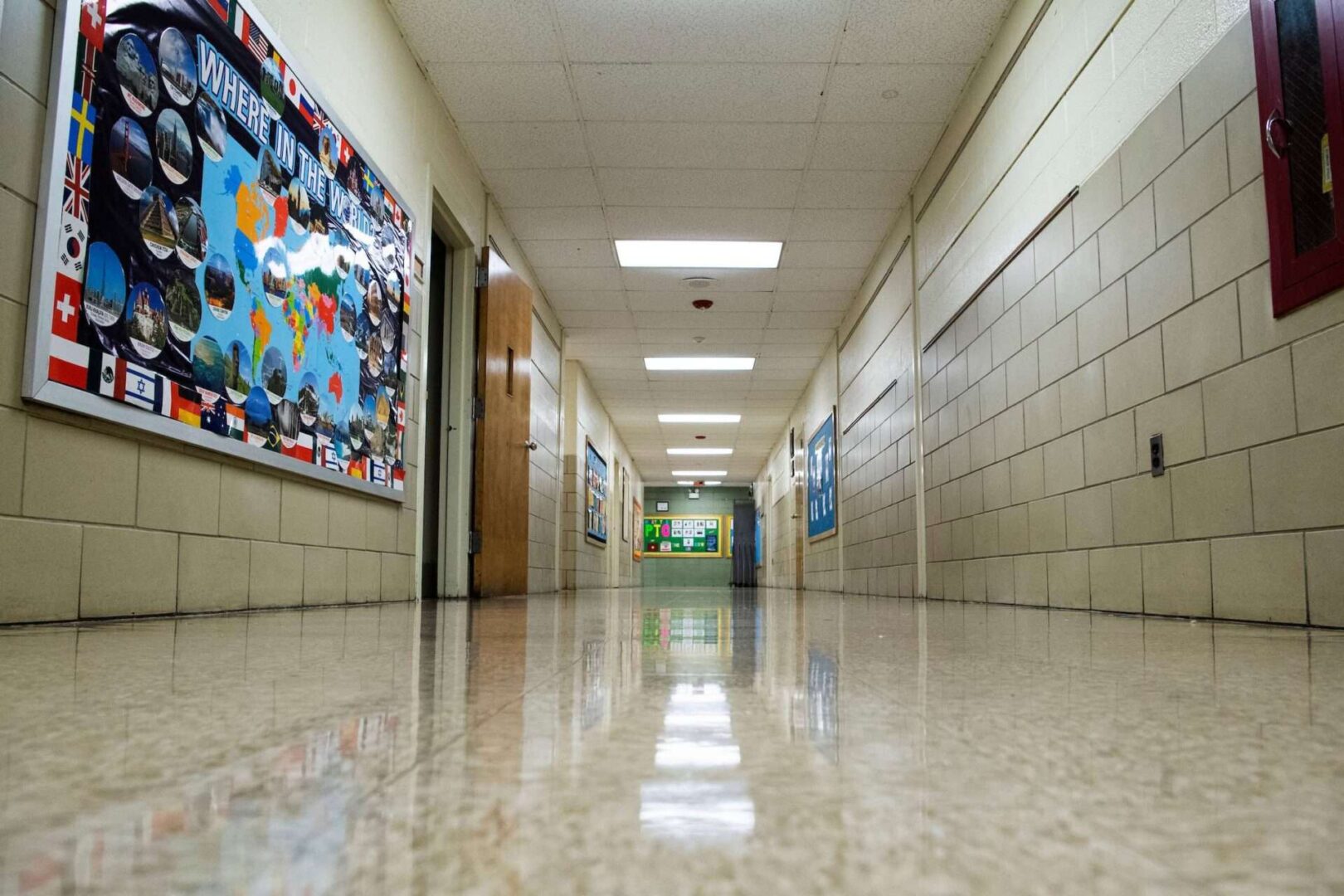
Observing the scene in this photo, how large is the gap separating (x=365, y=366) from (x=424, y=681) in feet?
10.4

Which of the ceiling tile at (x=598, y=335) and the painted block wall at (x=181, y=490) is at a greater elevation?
the ceiling tile at (x=598, y=335)

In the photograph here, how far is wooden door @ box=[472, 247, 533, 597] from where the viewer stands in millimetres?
5645

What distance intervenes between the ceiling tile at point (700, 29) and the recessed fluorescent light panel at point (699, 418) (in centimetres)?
954

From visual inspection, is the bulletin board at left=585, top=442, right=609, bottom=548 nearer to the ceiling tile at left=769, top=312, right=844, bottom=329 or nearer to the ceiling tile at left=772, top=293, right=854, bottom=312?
the ceiling tile at left=769, top=312, right=844, bottom=329

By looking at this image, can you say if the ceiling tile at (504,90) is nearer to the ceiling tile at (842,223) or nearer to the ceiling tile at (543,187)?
the ceiling tile at (543,187)

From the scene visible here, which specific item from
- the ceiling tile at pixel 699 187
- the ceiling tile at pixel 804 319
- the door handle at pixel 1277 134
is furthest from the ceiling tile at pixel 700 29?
the ceiling tile at pixel 804 319

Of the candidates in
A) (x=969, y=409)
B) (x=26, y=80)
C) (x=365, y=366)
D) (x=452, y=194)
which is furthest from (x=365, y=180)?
(x=969, y=409)

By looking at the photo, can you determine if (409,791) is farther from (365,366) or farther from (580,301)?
(580,301)

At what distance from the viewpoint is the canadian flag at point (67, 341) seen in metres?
2.00

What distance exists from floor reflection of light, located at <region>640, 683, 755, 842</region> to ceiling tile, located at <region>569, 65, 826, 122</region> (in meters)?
4.54

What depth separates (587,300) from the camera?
8.60 metres

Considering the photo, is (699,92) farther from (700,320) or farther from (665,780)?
(665,780)

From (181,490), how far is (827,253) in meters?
5.65

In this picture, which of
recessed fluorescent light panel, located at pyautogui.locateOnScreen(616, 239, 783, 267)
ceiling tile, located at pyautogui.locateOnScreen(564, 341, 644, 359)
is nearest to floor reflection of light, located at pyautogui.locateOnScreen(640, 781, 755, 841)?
recessed fluorescent light panel, located at pyautogui.locateOnScreen(616, 239, 783, 267)
